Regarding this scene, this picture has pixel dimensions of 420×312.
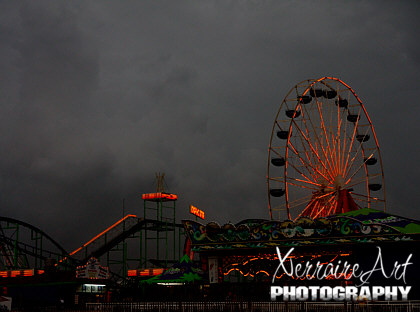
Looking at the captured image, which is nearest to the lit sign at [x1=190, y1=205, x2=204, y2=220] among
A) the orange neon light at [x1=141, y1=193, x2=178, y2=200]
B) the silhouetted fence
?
the orange neon light at [x1=141, y1=193, x2=178, y2=200]

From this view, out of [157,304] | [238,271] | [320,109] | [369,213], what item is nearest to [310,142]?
[320,109]

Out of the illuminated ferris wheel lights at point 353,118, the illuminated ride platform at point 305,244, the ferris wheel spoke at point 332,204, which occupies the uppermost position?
the illuminated ferris wheel lights at point 353,118

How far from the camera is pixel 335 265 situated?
3475 centimetres

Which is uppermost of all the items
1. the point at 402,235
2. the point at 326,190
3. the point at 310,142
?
the point at 310,142

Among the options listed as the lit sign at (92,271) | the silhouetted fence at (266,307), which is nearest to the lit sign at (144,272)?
the lit sign at (92,271)

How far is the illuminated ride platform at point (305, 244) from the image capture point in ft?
108

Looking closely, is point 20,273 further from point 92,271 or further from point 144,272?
point 144,272

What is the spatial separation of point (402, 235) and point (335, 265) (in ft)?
14.3

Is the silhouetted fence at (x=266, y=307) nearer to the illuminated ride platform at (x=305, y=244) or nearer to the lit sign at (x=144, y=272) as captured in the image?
the illuminated ride platform at (x=305, y=244)

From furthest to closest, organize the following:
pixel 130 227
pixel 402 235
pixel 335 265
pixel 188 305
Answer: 1. pixel 130 227
2. pixel 335 265
3. pixel 402 235
4. pixel 188 305

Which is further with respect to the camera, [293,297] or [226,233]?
→ [226,233]

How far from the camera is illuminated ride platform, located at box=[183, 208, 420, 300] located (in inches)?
1291

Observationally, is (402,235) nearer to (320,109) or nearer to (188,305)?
(188,305)

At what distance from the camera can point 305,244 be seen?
34188mm
